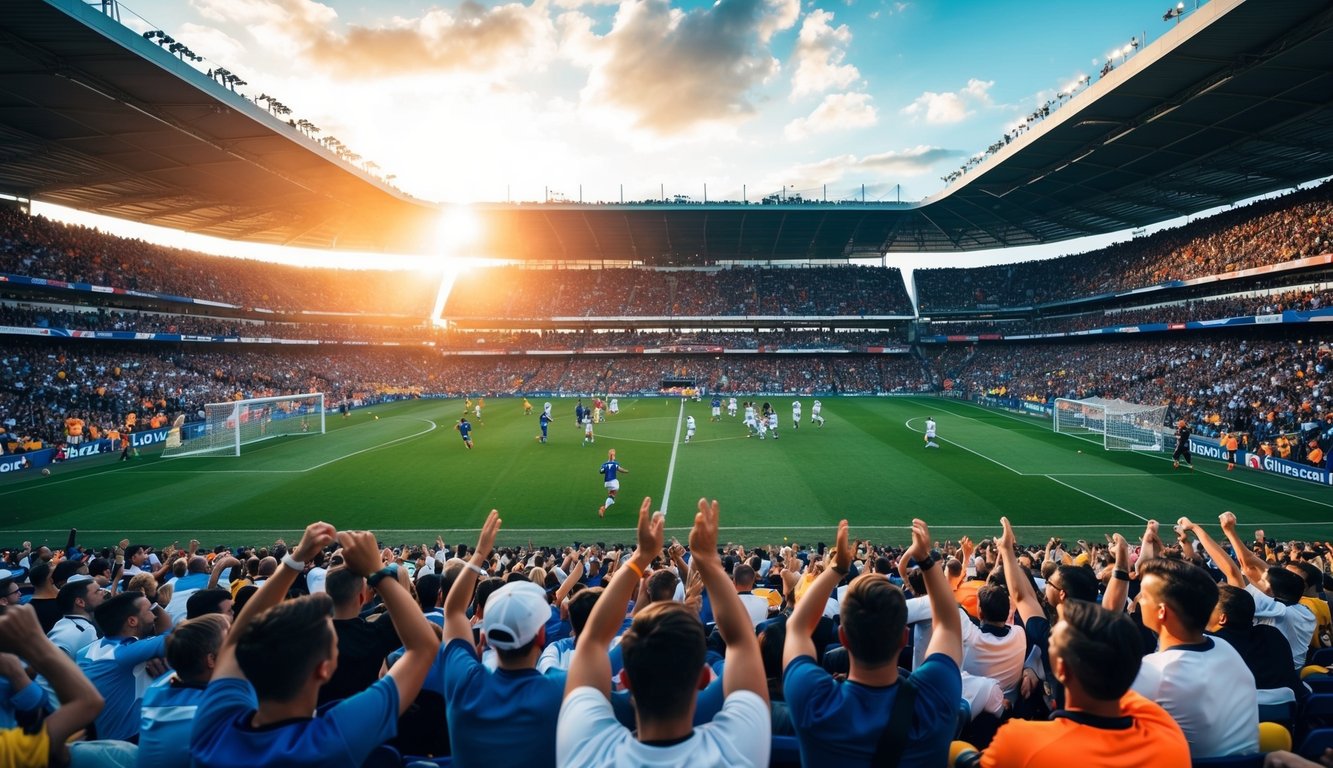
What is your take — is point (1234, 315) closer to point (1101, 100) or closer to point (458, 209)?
point (1101, 100)

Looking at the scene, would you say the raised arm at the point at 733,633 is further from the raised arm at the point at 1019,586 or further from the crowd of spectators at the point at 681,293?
the crowd of spectators at the point at 681,293

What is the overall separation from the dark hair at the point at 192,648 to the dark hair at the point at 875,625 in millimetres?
3263

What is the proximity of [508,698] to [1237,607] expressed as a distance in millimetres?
5066

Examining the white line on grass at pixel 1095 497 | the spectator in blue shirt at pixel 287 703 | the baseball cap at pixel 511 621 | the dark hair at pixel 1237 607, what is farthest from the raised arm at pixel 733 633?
the white line on grass at pixel 1095 497

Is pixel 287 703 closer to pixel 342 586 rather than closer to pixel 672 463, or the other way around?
pixel 342 586

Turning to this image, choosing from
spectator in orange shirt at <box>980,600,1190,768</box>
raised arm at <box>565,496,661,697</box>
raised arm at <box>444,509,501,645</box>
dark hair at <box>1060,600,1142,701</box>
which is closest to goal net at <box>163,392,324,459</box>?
raised arm at <box>444,509,501,645</box>

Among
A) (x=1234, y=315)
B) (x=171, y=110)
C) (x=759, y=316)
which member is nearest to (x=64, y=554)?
(x=171, y=110)

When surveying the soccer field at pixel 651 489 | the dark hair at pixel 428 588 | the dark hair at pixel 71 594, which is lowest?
the soccer field at pixel 651 489

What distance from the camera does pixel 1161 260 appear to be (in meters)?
45.8

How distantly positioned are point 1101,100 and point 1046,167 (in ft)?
39.2

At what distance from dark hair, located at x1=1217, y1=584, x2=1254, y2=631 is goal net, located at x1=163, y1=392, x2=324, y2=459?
33.8m

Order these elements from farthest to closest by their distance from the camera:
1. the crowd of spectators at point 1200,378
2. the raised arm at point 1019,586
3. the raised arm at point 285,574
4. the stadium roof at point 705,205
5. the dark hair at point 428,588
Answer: the crowd of spectators at point 1200,378
the stadium roof at point 705,205
the dark hair at point 428,588
the raised arm at point 1019,586
the raised arm at point 285,574

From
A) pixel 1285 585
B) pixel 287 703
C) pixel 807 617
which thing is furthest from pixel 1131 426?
pixel 287 703

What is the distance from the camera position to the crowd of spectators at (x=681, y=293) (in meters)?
70.0
